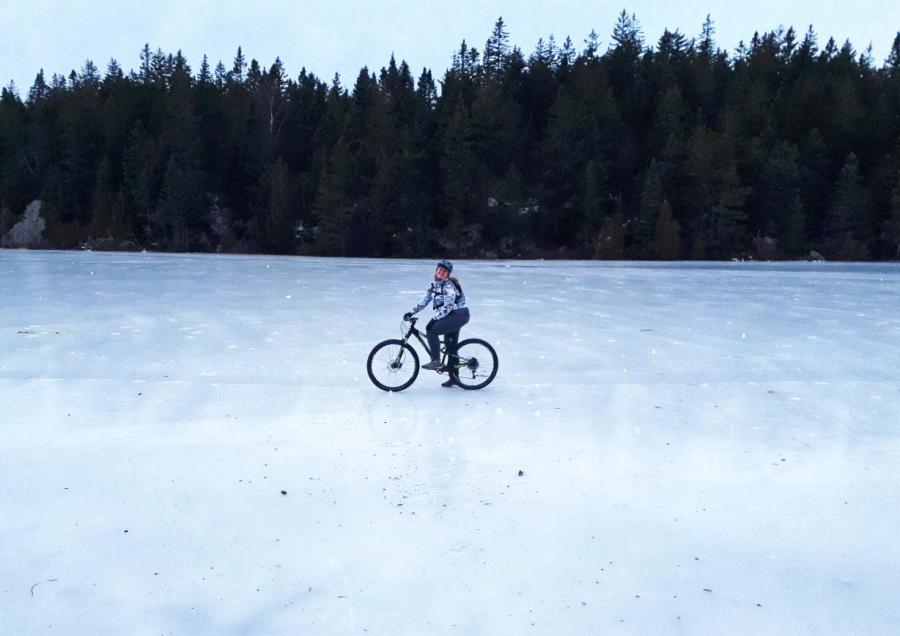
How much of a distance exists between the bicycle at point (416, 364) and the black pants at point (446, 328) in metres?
0.08

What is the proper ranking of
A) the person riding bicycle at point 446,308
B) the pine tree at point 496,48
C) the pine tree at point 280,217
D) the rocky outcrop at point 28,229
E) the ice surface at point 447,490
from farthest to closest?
the pine tree at point 496,48, the rocky outcrop at point 28,229, the pine tree at point 280,217, the person riding bicycle at point 446,308, the ice surface at point 447,490

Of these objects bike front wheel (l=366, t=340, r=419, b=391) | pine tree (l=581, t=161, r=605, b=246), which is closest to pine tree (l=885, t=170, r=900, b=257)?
pine tree (l=581, t=161, r=605, b=246)

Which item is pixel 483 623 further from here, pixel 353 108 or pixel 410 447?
pixel 353 108

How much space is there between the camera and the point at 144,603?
4.21 metres

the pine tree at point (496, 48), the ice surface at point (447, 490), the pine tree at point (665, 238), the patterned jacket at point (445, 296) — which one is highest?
the pine tree at point (496, 48)

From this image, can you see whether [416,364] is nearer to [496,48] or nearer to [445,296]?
[445,296]

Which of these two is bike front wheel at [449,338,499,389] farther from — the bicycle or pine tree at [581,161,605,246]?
pine tree at [581,161,605,246]

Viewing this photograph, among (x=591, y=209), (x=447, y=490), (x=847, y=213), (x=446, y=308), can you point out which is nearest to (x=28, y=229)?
(x=591, y=209)

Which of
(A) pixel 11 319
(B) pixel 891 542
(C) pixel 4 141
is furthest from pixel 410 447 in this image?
(C) pixel 4 141

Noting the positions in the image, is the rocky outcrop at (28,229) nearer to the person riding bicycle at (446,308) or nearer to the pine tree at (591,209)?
the pine tree at (591,209)

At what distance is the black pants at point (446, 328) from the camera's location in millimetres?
9336

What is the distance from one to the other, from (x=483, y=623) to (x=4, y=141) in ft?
315

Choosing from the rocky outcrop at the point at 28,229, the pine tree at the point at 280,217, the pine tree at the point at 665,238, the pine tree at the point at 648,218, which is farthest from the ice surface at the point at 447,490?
the rocky outcrop at the point at 28,229

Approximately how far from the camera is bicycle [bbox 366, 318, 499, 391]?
30.7 ft
